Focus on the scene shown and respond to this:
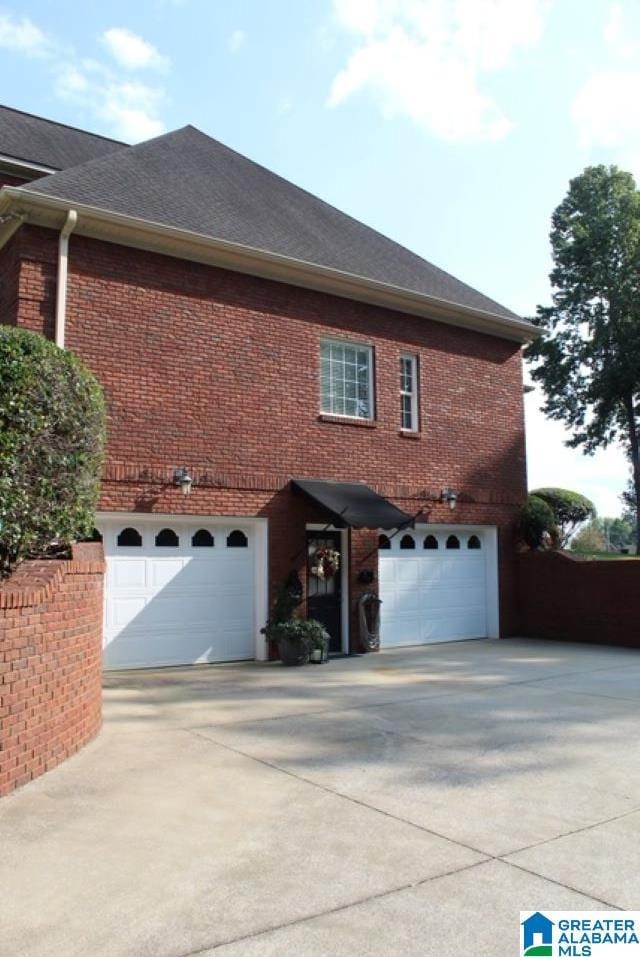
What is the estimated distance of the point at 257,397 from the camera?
A: 12773 millimetres

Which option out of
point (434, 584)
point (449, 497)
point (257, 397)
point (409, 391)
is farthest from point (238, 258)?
point (434, 584)

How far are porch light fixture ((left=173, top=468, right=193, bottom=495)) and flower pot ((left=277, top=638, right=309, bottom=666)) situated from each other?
2.67 metres

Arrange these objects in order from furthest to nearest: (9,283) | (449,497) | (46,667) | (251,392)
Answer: (449,497)
(251,392)
(9,283)
(46,667)

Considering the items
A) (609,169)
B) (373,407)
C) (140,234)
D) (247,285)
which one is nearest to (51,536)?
(140,234)

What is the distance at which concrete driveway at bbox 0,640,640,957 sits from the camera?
11.4 feet

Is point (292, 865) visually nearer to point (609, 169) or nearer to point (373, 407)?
point (373, 407)

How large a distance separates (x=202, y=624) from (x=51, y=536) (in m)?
5.59

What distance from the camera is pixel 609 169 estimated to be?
3475 centimetres

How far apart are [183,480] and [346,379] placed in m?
3.94
